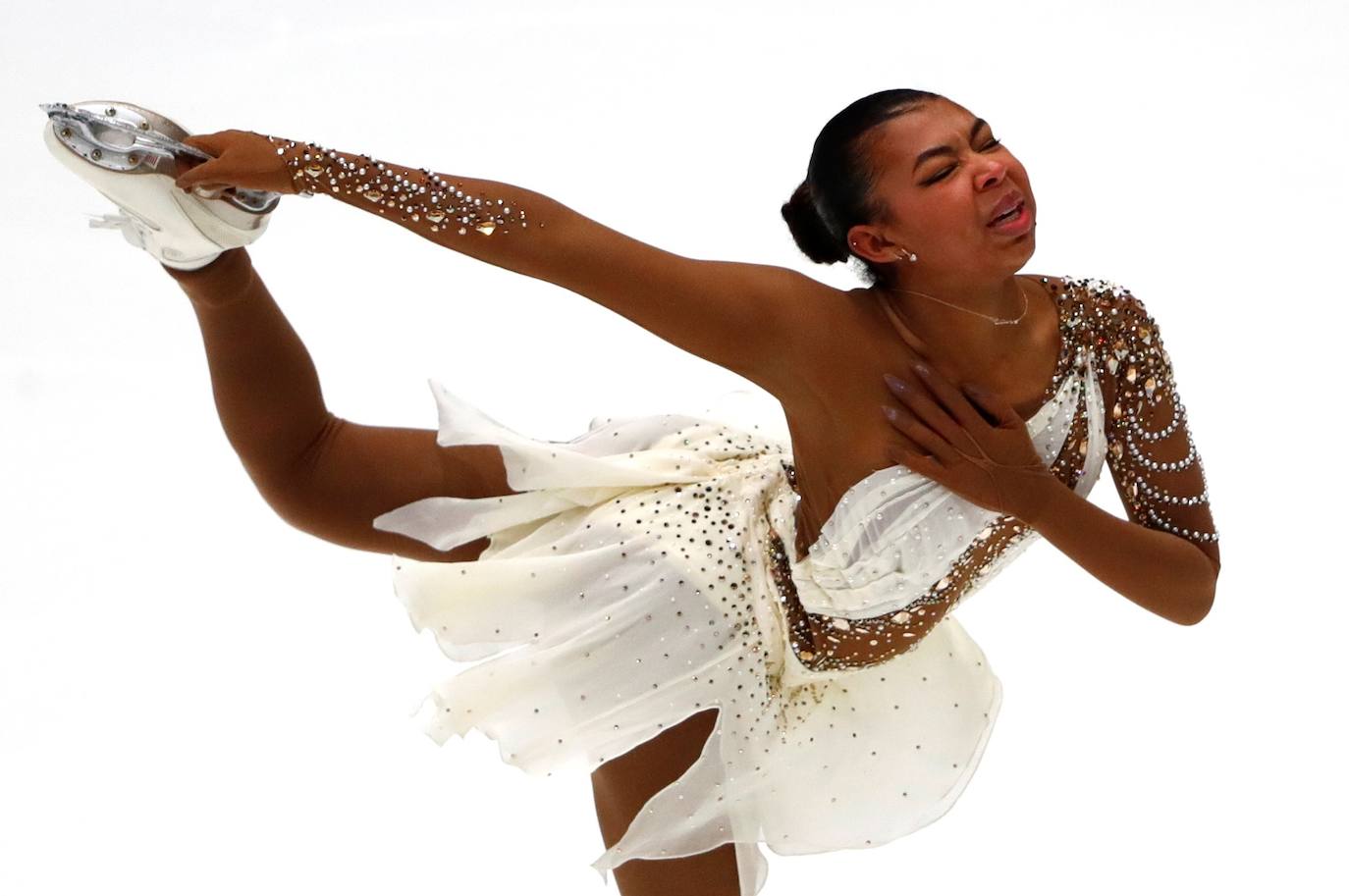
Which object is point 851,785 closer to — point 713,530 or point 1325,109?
point 713,530

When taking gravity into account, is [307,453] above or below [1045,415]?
above

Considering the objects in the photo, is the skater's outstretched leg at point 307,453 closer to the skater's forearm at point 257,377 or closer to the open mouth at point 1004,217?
the skater's forearm at point 257,377

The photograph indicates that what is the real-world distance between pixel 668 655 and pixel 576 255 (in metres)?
0.56

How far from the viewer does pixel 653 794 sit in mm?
2379

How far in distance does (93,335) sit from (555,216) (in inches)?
92.7

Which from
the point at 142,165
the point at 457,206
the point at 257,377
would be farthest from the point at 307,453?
the point at 457,206

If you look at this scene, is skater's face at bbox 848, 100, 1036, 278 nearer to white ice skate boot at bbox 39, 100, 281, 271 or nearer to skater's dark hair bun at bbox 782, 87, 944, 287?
skater's dark hair bun at bbox 782, 87, 944, 287

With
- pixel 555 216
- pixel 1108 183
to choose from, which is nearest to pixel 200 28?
pixel 1108 183

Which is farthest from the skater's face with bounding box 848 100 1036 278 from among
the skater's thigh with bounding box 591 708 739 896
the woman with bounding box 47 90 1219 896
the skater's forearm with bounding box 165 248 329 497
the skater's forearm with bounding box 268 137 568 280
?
the skater's forearm with bounding box 165 248 329 497

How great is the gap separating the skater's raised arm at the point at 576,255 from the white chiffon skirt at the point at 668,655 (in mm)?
340

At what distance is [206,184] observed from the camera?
213 cm

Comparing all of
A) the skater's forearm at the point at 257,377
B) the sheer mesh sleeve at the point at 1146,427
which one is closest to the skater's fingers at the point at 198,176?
the skater's forearm at the point at 257,377

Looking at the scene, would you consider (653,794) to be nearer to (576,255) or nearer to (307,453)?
(307,453)

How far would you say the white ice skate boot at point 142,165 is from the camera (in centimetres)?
218
